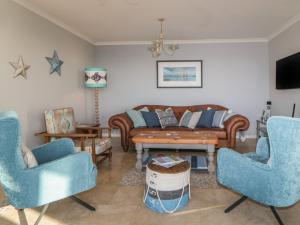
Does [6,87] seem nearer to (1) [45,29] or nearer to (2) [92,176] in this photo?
(1) [45,29]

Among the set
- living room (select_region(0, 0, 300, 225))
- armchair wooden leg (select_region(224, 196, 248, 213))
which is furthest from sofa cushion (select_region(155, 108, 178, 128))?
armchair wooden leg (select_region(224, 196, 248, 213))

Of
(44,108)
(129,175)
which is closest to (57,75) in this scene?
(44,108)

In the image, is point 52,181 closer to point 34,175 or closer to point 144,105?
point 34,175

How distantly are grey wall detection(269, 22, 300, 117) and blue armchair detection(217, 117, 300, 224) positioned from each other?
2.63 m

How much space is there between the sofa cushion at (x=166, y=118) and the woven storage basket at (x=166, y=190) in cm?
249

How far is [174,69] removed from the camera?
577 cm

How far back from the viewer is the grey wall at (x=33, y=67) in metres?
3.01

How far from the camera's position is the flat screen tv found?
3.88 m

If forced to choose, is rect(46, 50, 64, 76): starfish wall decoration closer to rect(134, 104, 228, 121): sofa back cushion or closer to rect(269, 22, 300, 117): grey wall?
rect(134, 104, 228, 121): sofa back cushion

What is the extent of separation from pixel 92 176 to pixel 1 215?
3.09 ft

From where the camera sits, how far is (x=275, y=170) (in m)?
1.84

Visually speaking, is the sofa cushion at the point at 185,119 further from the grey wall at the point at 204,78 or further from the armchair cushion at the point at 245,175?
the armchair cushion at the point at 245,175

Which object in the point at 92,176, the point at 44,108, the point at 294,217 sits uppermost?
the point at 44,108

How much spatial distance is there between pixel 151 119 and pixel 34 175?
10.5 ft
